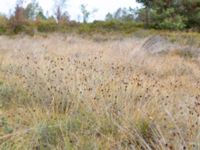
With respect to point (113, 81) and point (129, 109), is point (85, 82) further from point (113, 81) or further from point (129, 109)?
point (129, 109)

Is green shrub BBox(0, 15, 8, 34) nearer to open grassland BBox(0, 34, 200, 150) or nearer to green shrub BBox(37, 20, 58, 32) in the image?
green shrub BBox(37, 20, 58, 32)

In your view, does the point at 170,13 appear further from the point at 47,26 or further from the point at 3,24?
the point at 3,24

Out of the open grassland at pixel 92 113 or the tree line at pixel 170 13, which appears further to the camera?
the tree line at pixel 170 13

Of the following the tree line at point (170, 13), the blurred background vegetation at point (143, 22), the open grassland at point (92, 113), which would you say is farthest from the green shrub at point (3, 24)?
the open grassland at point (92, 113)

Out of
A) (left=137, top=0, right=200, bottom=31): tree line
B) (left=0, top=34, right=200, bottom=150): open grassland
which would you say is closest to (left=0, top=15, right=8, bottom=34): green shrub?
(left=137, top=0, right=200, bottom=31): tree line

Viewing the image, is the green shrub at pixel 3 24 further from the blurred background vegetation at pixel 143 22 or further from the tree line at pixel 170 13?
the tree line at pixel 170 13

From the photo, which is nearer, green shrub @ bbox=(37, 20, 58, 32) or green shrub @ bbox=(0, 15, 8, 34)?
green shrub @ bbox=(37, 20, 58, 32)

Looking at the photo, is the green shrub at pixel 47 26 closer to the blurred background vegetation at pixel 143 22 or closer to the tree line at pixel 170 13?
the blurred background vegetation at pixel 143 22

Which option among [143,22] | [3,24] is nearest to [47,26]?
[3,24]

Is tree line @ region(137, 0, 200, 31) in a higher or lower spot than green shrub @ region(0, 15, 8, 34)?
higher

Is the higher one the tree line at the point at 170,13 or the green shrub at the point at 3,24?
the tree line at the point at 170,13

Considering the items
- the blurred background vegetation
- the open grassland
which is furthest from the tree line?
the open grassland

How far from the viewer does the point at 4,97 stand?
4633mm

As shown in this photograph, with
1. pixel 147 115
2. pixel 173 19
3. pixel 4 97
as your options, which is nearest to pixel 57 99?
pixel 4 97
